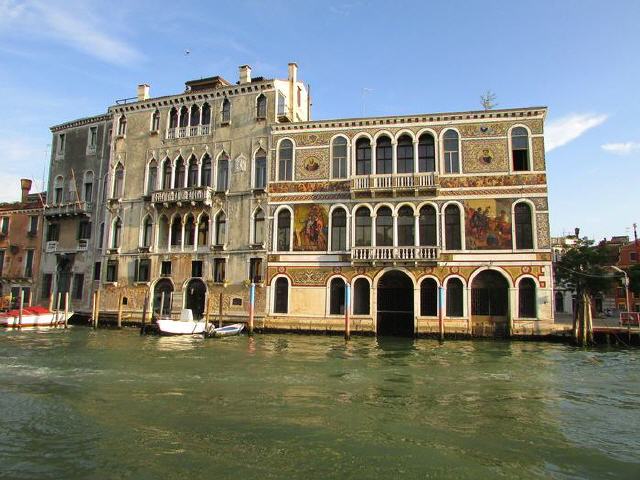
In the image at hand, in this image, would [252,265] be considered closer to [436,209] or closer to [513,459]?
[436,209]

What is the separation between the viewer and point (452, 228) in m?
20.6

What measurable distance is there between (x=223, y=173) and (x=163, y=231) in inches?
162

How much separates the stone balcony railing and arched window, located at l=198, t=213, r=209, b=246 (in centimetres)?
732

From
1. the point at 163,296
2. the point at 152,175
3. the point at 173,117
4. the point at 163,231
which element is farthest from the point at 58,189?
the point at 163,296

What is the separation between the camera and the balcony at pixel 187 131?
2481 cm

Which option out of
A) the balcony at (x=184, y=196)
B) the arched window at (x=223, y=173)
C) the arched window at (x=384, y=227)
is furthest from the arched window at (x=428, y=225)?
the balcony at (x=184, y=196)

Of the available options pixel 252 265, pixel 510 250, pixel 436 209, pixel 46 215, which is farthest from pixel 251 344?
pixel 46 215

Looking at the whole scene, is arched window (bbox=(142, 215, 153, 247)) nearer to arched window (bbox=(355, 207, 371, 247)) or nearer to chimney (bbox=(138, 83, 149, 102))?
chimney (bbox=(138, 83, 149, 102))

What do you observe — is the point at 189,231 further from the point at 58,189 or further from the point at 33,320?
the point at 58,189

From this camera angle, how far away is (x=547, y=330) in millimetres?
19094

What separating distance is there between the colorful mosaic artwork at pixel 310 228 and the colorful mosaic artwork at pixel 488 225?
5.79 m

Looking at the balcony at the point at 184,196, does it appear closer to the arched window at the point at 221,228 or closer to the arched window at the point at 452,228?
the arched window at the point at 221,228

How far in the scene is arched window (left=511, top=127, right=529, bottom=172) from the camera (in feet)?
67.1

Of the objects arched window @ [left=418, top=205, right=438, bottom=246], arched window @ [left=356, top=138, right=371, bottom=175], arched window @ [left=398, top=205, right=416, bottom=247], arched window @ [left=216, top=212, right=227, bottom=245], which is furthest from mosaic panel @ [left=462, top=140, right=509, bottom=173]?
arched window @ [left=216, top=212, right=227, bottom=245]
